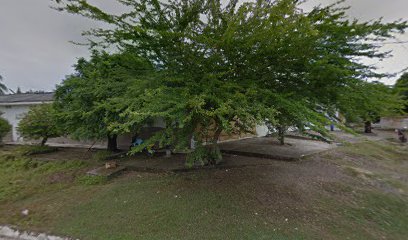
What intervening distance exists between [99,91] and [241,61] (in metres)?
3.66

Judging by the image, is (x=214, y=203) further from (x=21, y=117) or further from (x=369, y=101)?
(x=21, y=117)

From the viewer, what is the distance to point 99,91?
5688mm

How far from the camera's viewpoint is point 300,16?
3.54 m

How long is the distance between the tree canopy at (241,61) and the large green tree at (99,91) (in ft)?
1.05

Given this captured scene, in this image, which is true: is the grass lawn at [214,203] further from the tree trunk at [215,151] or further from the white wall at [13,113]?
the white wall at [13,113]

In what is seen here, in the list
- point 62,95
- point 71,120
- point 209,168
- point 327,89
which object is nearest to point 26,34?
point 62,95

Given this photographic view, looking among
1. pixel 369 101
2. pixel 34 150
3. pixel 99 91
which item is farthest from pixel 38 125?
pixel 369 101

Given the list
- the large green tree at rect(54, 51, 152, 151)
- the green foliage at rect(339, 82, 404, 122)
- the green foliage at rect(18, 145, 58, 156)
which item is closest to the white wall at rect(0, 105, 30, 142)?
the green foliage at rect(18, 145, 58, 156)

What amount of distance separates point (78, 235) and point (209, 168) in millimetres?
3828

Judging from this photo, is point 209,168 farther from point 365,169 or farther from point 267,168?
point 365,169

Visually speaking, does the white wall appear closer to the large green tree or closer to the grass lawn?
the large green tree

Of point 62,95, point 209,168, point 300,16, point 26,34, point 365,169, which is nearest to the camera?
point 300,16

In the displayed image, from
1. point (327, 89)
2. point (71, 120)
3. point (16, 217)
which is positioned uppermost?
point (327, 89)

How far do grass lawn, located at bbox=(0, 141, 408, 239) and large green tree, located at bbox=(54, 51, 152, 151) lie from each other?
160cm
